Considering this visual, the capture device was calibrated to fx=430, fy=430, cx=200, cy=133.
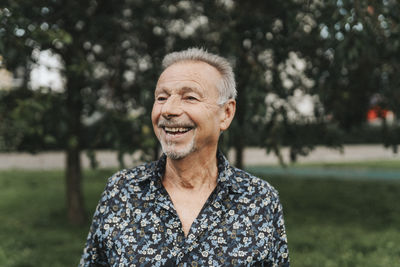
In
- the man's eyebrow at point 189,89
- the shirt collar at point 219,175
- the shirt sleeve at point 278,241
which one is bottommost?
the shirt sleeve at point 278,241

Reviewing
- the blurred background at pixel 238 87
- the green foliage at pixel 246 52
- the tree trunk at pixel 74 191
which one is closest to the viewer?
the green foliage at pixel 246 52

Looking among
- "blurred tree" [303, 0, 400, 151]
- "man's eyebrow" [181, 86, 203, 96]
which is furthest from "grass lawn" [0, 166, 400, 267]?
"man's eyebrow" [181, 86, 203, 96]

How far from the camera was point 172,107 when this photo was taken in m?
1.77

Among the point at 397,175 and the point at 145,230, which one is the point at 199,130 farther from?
the point at 397,175

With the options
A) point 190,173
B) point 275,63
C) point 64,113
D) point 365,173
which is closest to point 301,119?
point 275,63

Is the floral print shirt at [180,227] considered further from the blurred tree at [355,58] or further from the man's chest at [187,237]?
the blurred tree at [355,58]

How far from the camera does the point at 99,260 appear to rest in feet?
6.16

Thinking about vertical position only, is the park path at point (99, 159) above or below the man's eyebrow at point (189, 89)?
below

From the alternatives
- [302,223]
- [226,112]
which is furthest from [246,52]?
[302,223]

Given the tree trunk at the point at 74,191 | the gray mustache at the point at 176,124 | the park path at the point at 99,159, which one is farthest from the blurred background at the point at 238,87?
the park path at the point at 99,159

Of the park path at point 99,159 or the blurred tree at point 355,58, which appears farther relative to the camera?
the park path at point 99,159

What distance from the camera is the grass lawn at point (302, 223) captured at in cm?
507

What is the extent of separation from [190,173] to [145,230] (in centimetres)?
34

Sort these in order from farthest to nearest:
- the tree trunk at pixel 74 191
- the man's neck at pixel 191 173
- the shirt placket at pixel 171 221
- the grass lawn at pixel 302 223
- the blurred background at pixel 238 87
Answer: the tree trunk at pixel 74 191, the grass lawn at pixel 302 223, the blurred background at pixel 238 87, the man's neck at pixel 191 173, the shirt placket at pixel 171 221
